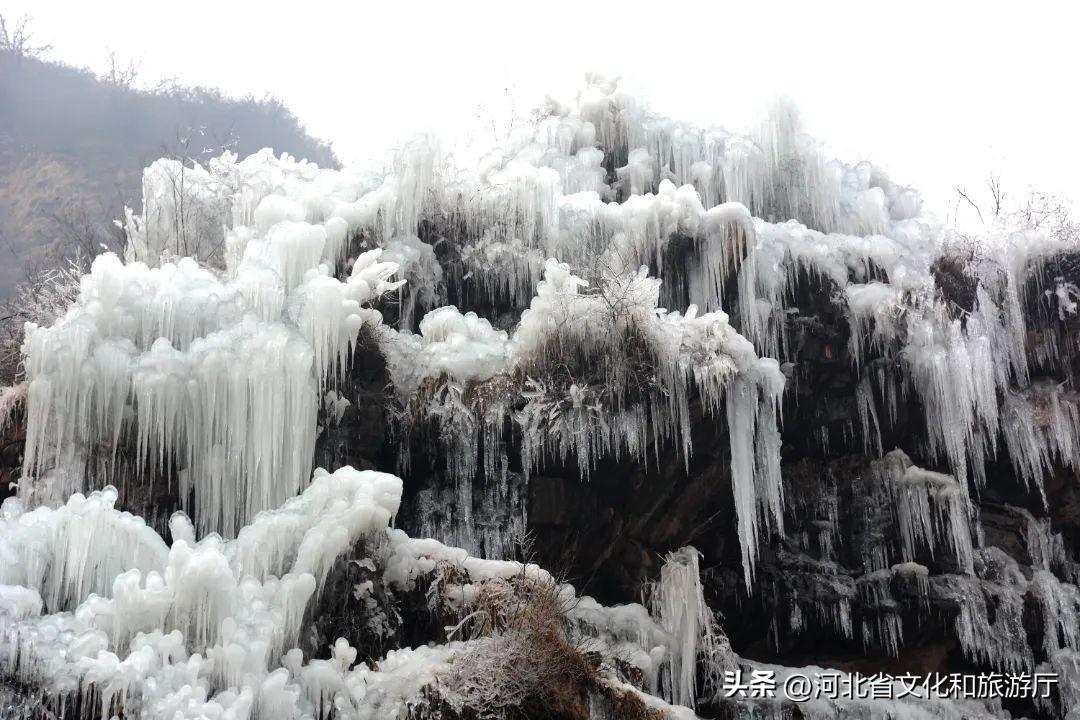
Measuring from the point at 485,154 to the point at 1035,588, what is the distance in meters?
8.26

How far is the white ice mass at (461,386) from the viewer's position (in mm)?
6117

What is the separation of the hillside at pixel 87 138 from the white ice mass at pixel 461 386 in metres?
15.4

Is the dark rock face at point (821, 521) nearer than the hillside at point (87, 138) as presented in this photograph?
Yes

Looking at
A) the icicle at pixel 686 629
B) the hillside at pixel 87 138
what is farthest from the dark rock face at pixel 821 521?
the hillside at pixel 87 138

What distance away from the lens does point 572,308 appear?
338 inches

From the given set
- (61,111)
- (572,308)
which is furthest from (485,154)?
(61,111)

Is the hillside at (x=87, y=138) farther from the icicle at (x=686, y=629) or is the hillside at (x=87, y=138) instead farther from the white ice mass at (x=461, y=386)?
the icicle at (x=686, y=629)

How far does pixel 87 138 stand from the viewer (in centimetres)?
2806

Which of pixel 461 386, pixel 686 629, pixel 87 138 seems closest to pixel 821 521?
pixel 686 629

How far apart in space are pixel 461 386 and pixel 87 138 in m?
23.8

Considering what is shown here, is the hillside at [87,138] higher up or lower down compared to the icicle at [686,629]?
higher up

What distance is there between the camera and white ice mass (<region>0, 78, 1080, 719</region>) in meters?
6.12

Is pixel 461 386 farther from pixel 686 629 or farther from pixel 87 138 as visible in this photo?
pixel 87 138

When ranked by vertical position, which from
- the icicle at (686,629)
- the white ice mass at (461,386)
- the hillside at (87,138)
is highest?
the hillside at (87,138)
